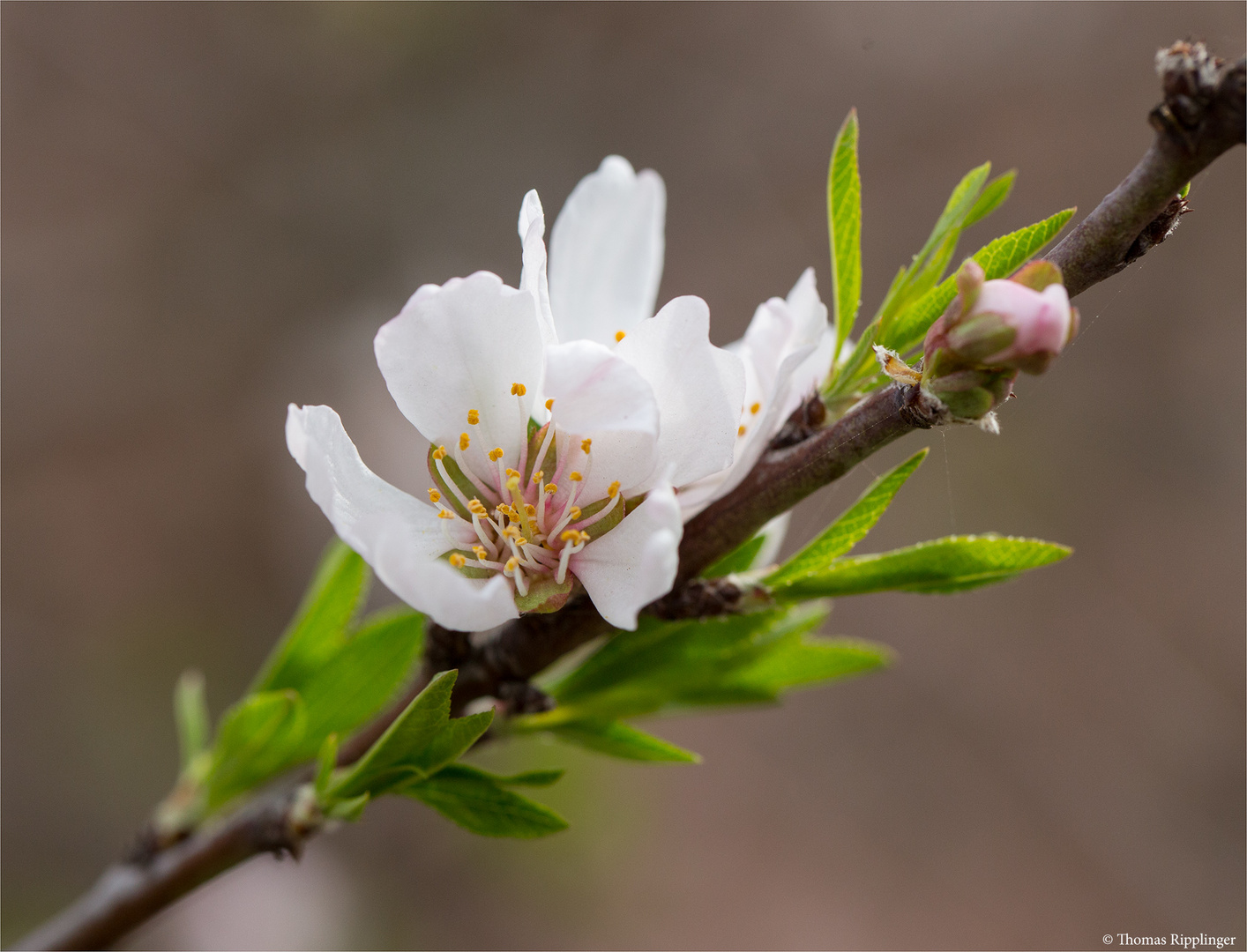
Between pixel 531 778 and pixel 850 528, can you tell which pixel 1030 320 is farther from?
pixel 531 778

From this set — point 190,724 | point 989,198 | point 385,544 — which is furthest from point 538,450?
point 190,724

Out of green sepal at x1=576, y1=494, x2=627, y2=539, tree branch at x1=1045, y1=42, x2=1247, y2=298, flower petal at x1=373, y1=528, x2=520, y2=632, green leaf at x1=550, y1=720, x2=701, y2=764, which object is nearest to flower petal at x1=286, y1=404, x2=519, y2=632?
flower petal at x1=373, y1=528, x2=520, y2=632

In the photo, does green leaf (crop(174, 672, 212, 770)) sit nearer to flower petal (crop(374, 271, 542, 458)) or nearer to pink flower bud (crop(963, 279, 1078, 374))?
flower petal (crop(374, 271, 542, 458))

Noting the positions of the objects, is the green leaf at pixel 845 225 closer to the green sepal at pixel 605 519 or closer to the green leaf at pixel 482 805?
the green sepal at pixel 605 519

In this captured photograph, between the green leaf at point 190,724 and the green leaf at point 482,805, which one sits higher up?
the green leaf at point 190,724

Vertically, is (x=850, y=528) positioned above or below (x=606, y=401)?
below

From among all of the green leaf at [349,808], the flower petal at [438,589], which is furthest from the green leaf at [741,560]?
the green leaf at [349,808]

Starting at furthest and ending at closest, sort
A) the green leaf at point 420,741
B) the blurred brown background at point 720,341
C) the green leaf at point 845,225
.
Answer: the blurred brown background at point 720,341
the green leaf at point 845,225
the green leaf at point 420,741

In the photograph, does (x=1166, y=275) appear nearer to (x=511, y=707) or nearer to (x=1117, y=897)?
(x=1117, y=897)
